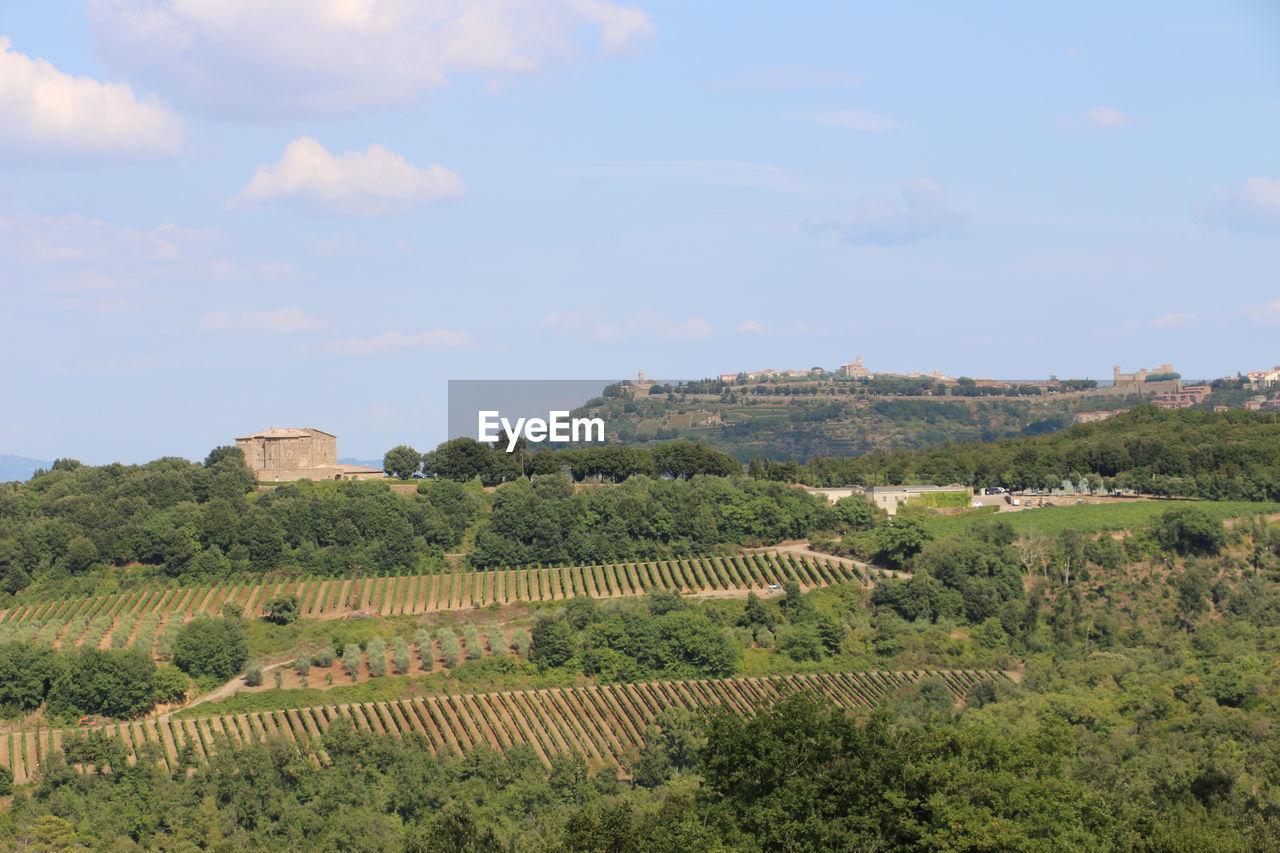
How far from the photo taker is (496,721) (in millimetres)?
60562

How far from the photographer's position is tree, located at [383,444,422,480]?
4156 inches

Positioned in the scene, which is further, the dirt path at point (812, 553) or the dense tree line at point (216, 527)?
the dense tree line at point (216, 527)

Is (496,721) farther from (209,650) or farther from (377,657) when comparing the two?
(209,650)

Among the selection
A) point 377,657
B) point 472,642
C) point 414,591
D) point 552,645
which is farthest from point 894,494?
point 377,657

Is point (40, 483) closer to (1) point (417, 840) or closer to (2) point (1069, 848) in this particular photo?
(1) point (417, 840)

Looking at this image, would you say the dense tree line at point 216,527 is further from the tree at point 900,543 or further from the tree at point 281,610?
the tree at point 900,543

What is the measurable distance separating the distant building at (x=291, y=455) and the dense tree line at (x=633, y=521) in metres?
17.0

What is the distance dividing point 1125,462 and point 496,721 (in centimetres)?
5762

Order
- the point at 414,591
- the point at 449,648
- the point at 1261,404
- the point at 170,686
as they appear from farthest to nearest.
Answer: the point at 1261,404 < the point at 414,591 < the point at 449,648 < the point at 170,686

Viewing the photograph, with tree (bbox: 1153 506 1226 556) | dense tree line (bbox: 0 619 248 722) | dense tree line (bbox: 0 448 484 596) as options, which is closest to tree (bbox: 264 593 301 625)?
dense tree line (bbox: 0 448 484 596)

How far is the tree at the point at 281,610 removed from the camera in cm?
7625

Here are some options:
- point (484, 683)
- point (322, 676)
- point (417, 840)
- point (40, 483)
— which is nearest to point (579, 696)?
point (484, 683)

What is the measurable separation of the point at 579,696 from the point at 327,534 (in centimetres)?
2687

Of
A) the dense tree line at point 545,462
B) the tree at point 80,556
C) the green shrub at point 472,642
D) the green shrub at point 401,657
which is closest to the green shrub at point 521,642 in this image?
the green shrub at point 472,642
